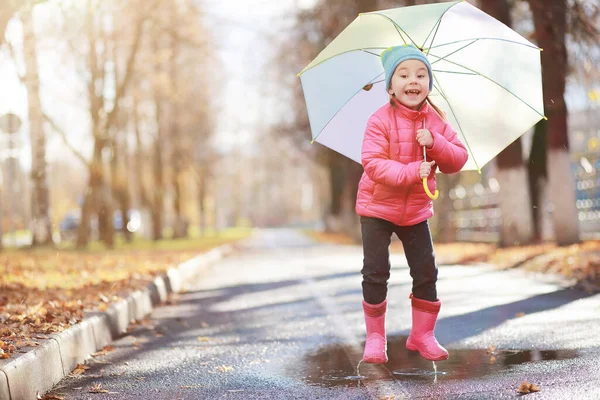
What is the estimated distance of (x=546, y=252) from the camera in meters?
14.5

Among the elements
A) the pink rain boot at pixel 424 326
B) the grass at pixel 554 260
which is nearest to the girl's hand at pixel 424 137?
the pink rain boot at pixel 424 326

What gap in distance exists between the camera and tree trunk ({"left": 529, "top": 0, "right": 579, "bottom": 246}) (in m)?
14.6

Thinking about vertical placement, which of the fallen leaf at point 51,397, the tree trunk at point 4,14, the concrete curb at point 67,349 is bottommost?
the fallen leaf at point 51,397

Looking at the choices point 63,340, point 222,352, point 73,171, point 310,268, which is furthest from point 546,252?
point 73,171

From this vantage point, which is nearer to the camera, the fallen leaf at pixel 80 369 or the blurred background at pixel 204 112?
the fallen leaf at pixel 80 369

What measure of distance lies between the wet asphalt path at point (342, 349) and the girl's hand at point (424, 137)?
1428 mm

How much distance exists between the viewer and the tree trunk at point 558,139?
48.1ft

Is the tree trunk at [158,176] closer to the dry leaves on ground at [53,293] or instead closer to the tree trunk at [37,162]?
the tree trunk at [37,162]

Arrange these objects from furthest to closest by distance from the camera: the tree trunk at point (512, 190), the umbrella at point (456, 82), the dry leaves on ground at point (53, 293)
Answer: the tree trunk at point (512, 190) < the dry leaves on ground at point (53, 293) < the umbrella at point (456, 82)

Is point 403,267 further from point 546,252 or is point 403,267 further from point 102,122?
point 102,122

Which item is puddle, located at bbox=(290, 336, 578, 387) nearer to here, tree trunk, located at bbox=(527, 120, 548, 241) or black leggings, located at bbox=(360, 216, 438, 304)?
black leggings, located at bbox=(360, 216, 438, 304)

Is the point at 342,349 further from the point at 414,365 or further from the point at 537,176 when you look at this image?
the point at 537,176

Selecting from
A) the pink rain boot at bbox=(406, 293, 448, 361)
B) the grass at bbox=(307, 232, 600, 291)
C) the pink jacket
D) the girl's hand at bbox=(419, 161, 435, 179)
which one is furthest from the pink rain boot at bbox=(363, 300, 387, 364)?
the grass at bbox=(307, 232, 600, 291)

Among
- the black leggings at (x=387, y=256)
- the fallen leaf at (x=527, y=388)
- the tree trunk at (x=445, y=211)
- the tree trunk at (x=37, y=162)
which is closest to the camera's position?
the fallen leaf at (x=527, y=388)
